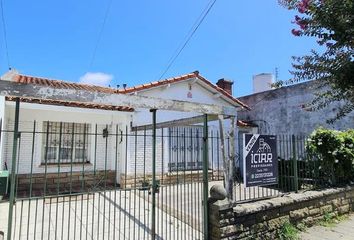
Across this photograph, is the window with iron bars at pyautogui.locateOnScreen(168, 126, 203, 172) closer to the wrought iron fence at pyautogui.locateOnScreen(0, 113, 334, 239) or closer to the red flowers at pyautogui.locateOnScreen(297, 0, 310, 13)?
the wrought iron fence at pyautogui.locateOnScreen(0, 113, 334, 239)

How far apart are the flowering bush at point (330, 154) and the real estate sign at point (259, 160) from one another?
2.26 m

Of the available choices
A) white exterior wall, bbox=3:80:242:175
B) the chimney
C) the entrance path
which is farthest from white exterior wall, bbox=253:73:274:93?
the entrance path

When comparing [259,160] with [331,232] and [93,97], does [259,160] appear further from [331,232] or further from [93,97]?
[93,97]

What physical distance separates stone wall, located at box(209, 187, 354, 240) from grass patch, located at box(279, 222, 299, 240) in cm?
9

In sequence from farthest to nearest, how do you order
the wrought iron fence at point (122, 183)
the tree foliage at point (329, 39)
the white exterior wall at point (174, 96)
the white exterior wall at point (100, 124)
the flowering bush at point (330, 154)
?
1. the white exterior wall at point (174, 96)
2. the white exterior wall at point (100, 124)
3. the flowering bush at point (330, 154)
4. the wrought iron fence at point (122, 183)
5. the tree foliage at point (329, 39)

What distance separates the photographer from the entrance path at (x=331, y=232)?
19.9 ft

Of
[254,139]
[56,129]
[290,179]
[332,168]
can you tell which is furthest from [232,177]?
[56,129]

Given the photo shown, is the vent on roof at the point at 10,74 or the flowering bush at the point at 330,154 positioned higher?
the vent on roof at the point at 10,74

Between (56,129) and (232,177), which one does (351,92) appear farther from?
(56,129)

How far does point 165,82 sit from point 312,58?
26.7ft

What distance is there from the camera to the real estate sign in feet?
19.5

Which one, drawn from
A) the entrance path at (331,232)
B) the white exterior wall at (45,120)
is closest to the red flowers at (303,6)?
the entrance path at (331,232)

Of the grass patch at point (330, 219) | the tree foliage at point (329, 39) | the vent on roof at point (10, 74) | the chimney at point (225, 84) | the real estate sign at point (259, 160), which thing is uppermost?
the chimney at point (225, 84)

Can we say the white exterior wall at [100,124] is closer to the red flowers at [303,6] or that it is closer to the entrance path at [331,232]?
the entrance path at [331,232]
